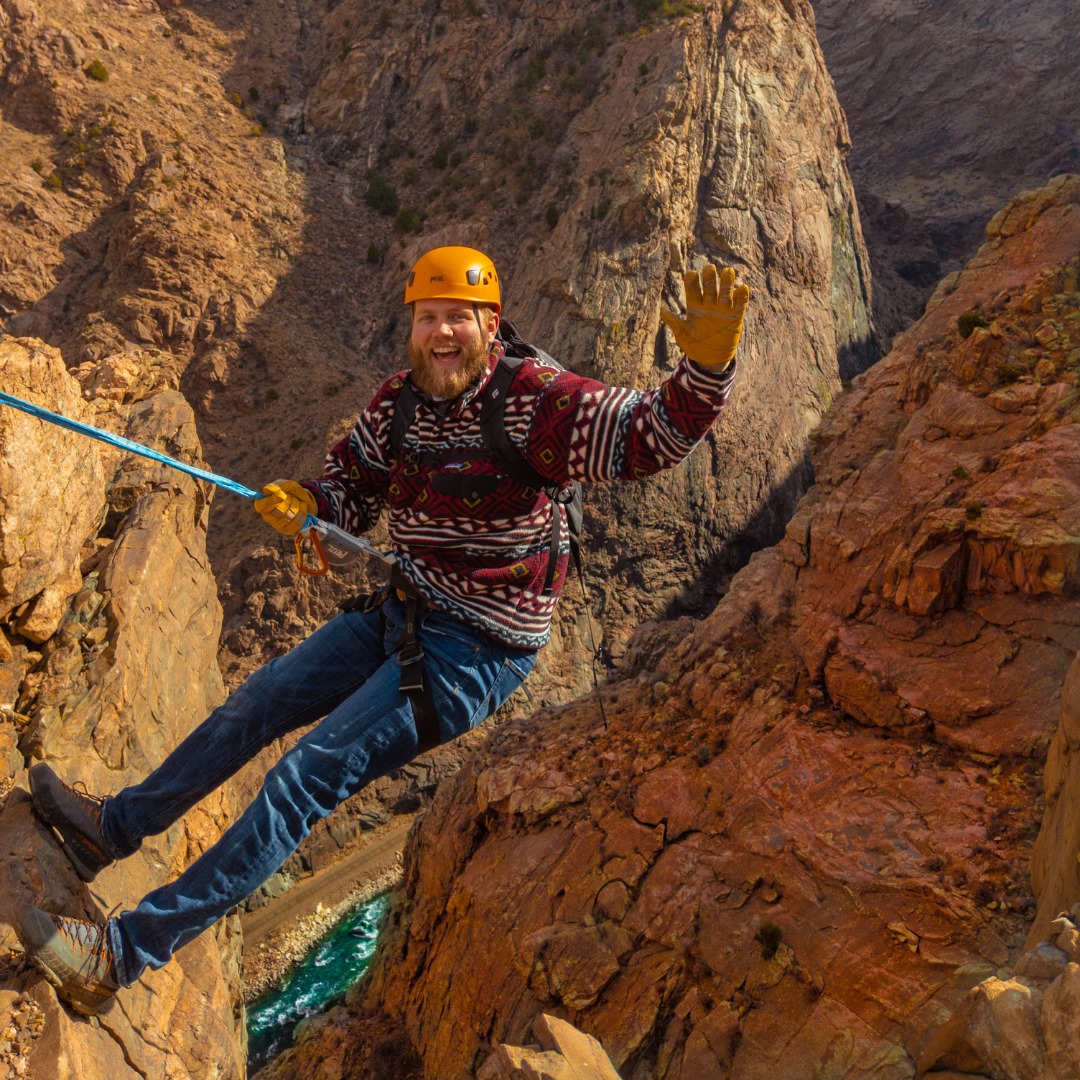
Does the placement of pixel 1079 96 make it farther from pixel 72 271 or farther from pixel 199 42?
pixel 72 271

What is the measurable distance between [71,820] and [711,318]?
160 inches

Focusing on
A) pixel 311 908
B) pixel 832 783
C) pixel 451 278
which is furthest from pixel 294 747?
pixel 311 908

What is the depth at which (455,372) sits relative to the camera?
4500 mm

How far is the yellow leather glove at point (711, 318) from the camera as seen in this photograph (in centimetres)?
382

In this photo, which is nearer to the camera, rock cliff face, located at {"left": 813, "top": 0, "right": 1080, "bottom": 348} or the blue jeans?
the blue jeans

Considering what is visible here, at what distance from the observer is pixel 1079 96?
121 ft

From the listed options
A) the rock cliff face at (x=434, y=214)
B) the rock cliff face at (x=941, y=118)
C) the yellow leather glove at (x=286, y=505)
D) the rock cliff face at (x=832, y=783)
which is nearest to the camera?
the yellow leather glove at (x=286, y=505)

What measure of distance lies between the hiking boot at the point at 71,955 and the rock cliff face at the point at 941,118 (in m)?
32.1

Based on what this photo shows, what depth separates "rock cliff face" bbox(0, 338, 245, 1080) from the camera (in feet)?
15.0

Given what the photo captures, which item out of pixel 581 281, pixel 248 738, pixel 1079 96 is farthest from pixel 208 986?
pixel 1079 96

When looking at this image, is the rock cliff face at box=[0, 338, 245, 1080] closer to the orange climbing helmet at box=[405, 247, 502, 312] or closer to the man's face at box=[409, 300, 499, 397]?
the man's face at box=[409, 300, 499, 397]

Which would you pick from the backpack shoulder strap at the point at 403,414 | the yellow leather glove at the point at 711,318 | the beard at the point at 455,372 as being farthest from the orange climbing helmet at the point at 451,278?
the yellow leather glove at the point at 711,318

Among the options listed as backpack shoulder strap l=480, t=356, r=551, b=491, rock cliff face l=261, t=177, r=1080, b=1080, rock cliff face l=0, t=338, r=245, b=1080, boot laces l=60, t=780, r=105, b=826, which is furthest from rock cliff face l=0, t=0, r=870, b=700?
backpack shoulder strap l=480, t=356, r=551, b=491

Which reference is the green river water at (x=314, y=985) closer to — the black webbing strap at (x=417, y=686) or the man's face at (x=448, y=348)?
the black webbing strap at (x=417, y=686)
